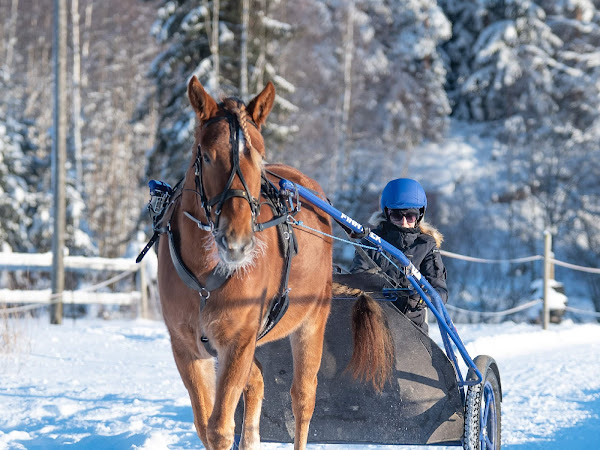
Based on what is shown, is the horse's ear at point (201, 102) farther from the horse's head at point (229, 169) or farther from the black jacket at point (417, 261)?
the black jacket at point (417, 261)

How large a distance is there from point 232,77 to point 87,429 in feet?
52.2

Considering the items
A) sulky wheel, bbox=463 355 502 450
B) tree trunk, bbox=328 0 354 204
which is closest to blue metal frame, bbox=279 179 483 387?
sulky wheel, bbox=463 355 502 450

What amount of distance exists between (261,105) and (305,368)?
5.80 ft

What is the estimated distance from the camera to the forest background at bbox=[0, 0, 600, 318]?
1969 centimetres

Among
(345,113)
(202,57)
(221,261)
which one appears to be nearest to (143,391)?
(221,261)

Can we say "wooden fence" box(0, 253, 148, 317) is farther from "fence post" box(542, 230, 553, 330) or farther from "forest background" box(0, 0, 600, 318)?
"fence post" box(542, 230, 553, 330)

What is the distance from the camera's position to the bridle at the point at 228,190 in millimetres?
3047

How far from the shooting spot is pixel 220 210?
3027mm

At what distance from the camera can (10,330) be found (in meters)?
8.31

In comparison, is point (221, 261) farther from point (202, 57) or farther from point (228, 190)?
point (202, 57)

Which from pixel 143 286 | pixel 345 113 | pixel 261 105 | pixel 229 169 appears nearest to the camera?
pixel 229 169

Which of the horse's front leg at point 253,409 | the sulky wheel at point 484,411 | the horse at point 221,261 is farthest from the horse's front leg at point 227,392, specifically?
the sulky wheel at point 484,411

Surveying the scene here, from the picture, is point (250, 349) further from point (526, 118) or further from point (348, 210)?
point (526, 118)

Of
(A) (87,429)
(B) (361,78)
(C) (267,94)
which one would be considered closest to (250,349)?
(C) (267,94)
